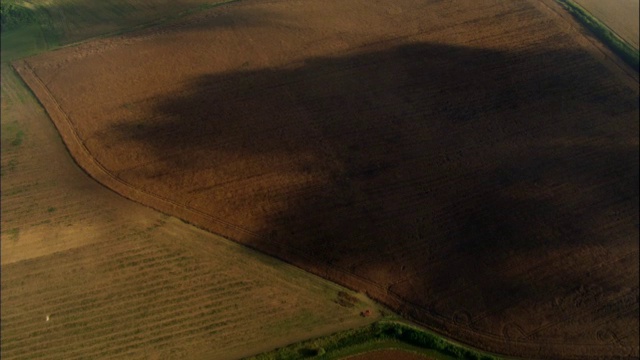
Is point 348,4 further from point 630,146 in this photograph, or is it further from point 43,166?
point 43,166

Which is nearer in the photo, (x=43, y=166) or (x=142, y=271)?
(x=142, y=271)

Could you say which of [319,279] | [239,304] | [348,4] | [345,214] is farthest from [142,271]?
[348,4]

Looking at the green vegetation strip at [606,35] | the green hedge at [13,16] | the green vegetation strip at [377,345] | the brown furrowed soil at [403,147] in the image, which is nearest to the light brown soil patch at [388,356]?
the green vegetation strip at [377,345]

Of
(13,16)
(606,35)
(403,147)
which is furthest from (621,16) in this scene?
(13,16)

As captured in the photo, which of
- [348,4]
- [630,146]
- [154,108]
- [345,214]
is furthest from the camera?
[348,4]

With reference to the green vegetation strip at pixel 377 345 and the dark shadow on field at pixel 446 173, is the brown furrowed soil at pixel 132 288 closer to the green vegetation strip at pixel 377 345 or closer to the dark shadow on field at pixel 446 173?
the green vegetation strip at pixel 377 345
